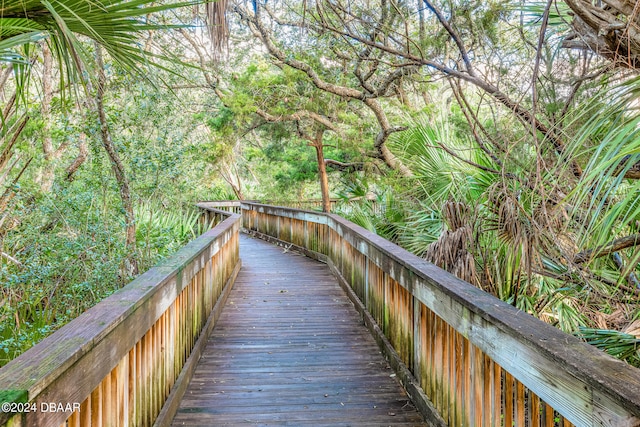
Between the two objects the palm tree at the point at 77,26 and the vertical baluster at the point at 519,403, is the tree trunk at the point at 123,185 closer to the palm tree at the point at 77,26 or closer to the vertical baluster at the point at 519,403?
the palm tree at the point at 77,26

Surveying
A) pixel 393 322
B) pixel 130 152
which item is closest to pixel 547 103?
pixel 393 322

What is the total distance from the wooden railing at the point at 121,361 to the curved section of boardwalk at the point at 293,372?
27 centimetres

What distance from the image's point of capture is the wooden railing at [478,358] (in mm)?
1257

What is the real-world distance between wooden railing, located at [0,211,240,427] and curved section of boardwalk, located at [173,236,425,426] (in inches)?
10.5

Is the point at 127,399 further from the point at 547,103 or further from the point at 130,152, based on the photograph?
the point at 130,152

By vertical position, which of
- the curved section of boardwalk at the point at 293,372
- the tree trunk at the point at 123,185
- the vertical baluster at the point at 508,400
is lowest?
the curved section of boardwalk at the point at 293,372

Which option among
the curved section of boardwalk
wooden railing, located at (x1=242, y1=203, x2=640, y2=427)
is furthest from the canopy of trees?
the curved section of boardwalk

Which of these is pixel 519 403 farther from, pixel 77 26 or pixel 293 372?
pixel 77 26

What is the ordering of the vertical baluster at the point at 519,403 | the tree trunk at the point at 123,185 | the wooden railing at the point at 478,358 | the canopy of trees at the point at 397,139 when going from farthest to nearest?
the tree trunk at the point at 123,185 < the canopy of trees at the point at 397,139 < the vertical baluster at the point at 519,403 < the wooden railing at the point at 478,358

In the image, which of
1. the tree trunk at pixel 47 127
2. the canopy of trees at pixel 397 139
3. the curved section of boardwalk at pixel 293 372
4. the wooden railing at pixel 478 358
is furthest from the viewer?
the tree trunk at pixel 47 127

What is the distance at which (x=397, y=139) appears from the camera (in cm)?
770

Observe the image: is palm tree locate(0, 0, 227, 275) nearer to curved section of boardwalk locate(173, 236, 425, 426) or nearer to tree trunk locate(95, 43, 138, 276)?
curved section of boardwalk locate(173, 236, 425, 426)

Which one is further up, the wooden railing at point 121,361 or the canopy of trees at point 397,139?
the canopy of trees at point 397,139

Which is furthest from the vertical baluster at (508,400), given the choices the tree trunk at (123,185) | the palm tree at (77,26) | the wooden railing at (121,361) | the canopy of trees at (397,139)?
the tree trunk at (123,185)
